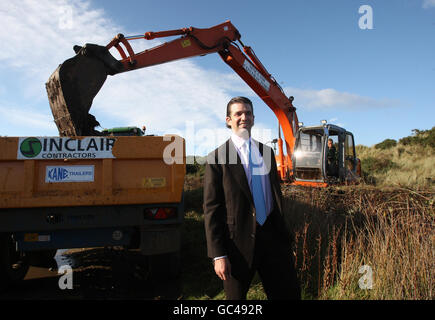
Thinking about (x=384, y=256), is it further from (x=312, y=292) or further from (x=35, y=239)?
(x=35, y=239)

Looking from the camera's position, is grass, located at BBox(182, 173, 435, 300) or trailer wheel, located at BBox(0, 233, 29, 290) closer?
grass, located at BBox(182, 173, 435, 300)

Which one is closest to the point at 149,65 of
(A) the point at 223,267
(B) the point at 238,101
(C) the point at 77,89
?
(C) the point at 77,89

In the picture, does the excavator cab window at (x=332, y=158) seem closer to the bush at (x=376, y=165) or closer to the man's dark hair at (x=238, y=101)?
the man's dark hair at (x=238, y=101)

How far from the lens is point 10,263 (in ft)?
13.3

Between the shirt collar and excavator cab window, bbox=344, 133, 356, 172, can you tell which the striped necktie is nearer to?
the shirt collar

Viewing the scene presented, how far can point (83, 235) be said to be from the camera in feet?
11.8

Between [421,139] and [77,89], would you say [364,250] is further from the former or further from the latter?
[421,139]

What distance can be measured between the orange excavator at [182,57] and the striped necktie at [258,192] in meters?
3.96

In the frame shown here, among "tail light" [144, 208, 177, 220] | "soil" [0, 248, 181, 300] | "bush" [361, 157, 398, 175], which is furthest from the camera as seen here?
"bush" [361, 157, 398, 175]

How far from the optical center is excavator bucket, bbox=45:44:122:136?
→ 196 inches

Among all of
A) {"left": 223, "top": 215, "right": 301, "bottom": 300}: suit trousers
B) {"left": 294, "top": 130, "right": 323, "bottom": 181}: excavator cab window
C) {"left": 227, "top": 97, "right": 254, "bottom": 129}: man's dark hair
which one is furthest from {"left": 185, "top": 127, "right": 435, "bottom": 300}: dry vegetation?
{"left": 294, "top": 130, "right": 323, "bottom": 181}: excavator cab window

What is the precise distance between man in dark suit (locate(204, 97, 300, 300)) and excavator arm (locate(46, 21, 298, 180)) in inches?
152

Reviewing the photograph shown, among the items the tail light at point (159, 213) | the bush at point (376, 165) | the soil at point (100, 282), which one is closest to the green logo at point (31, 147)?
the tail light at point (159, 213)
